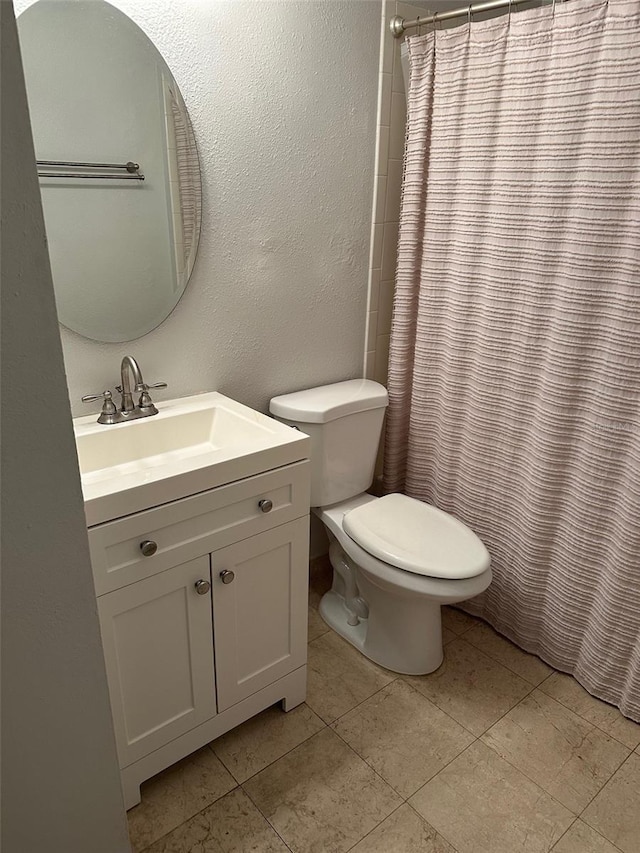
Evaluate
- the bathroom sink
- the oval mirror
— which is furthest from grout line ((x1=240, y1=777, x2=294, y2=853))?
the oval mirror

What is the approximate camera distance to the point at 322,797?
146 centimetres

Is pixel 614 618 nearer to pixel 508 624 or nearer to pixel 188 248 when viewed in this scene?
pixel 508 624

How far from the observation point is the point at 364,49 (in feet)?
5.93

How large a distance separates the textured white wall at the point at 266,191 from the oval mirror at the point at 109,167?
2.1 inches

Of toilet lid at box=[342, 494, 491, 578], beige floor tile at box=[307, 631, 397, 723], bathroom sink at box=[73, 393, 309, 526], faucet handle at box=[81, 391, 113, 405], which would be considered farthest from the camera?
beige floor tile at box=[307, 631, 397, 723]

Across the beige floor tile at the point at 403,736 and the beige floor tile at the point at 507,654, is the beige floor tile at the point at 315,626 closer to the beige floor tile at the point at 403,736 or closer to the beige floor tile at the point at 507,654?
the beige floor tile at the point at 403,736

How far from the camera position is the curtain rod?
158cm

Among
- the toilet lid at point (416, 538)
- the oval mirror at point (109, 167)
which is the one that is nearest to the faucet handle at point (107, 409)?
the oval mirror at point (109, 167)

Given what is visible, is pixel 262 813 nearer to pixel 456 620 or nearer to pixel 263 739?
pixel 263 739

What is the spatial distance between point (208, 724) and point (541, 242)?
153cm

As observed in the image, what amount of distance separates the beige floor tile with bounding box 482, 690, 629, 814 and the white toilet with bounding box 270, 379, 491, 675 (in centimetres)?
28

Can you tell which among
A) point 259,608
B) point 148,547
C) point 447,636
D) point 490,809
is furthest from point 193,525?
point 447,636

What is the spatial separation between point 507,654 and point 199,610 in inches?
43.1

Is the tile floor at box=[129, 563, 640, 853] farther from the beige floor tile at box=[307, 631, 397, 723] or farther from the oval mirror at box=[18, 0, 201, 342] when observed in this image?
the oval mirror at box=[18, 0, 201, 342]
